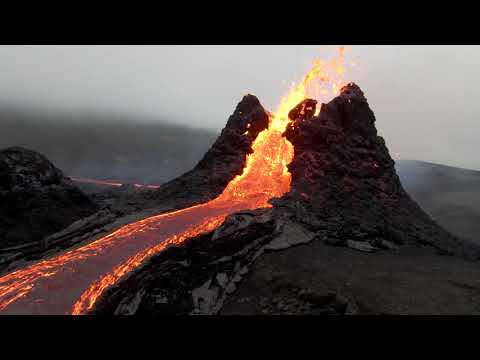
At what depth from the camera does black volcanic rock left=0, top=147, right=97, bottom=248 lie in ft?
55.5

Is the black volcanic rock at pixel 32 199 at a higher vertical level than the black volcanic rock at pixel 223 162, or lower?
lower

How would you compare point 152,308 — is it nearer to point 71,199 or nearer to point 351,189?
point 351,189

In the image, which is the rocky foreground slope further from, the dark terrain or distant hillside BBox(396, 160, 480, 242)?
distant hillside BBox(396, 160, 480, 242)

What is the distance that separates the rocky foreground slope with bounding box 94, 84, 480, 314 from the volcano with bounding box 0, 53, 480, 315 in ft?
0.14

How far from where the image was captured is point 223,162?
61.4 feet

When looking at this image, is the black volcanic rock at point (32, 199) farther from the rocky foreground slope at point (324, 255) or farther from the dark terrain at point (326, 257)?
the rocky foreground slope at point (324, 255)

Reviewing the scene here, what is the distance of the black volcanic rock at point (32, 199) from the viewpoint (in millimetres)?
16922

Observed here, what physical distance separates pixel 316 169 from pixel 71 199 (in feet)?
47.5

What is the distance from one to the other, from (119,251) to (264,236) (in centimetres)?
459

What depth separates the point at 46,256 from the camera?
38.0 ft

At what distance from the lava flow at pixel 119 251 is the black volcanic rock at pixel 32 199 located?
736 cm

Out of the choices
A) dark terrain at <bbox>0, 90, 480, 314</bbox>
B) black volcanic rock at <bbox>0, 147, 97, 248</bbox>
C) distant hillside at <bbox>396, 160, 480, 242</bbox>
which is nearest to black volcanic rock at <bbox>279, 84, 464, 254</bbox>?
dark terrain at <bbox>0, 90, 480, 314</bbox>

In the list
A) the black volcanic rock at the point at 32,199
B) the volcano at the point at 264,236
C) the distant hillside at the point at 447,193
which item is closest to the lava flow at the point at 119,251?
the volcano at the point at 264,236

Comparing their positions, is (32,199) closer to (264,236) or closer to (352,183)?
Answer: (264,236)
